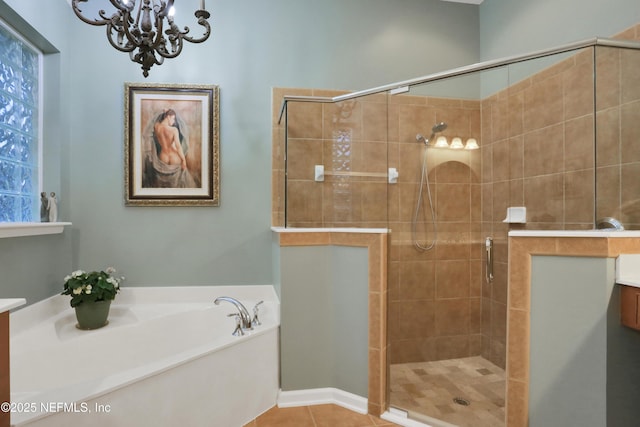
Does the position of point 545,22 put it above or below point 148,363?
above

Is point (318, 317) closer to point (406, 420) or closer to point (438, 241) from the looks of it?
point (406, 420)

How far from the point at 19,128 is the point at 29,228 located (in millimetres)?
711

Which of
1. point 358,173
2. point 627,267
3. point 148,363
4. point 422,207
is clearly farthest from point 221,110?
point 627,267

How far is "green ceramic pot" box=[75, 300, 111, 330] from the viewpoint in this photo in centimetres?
212

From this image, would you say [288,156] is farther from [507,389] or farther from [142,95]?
[507,389]

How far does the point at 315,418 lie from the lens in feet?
6.42

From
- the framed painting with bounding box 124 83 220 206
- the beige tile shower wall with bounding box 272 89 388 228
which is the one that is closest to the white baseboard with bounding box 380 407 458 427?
the beige tile shower wall with bounding box 272 89 388 228

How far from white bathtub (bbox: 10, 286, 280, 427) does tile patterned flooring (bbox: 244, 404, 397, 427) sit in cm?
7

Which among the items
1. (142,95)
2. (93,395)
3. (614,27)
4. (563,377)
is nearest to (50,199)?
(142,95)

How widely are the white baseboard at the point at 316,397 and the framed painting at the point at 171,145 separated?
1465 mm

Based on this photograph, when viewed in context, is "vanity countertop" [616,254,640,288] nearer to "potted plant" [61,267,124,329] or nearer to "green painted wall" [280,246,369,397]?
"green painted wall" [280,246,369,397]

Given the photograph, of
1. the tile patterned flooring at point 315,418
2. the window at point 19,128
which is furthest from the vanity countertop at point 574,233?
the window at point 19,128

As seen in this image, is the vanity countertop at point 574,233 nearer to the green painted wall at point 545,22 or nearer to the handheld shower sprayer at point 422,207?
the handheld shower sprayer at point 422,207

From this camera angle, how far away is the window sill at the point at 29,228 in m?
1.79
